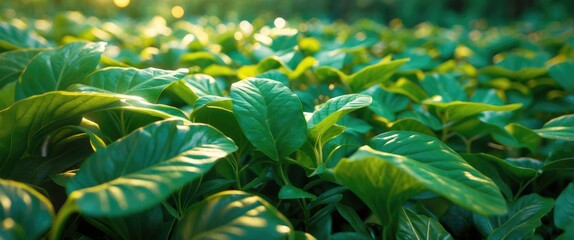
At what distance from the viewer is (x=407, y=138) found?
917 mm

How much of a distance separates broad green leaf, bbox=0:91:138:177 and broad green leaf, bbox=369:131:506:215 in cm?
52

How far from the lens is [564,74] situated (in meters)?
1.70

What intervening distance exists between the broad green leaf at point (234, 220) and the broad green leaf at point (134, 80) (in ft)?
1.00

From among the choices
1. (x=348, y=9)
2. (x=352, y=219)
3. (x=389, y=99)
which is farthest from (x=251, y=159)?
(x=348, y=9)

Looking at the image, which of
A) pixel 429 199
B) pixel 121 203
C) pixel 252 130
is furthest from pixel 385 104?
pixel 121 203

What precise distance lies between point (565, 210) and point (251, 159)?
0.73 m

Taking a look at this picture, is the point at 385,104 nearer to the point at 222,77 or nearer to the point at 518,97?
the point at 222,77

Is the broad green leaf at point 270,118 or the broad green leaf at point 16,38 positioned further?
the broad green leaf at point 16,38

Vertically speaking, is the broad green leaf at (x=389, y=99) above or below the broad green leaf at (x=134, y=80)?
below

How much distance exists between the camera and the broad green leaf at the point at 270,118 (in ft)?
2.98

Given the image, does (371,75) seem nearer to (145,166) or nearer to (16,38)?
(145,166)

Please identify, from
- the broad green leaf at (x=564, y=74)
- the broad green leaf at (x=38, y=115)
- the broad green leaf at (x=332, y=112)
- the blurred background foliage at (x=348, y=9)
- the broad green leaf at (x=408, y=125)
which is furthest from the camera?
the blurred background foliage at (x=348, y=9)

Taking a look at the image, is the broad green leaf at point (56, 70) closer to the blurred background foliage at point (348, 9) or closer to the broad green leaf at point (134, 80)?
the broad green leaf at point (134, 80)

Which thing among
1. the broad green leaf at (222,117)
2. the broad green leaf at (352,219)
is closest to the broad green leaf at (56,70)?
the broad green leaf at (222,117)
